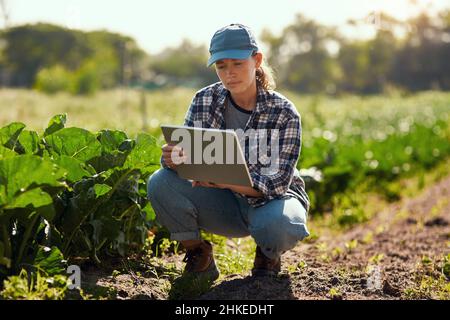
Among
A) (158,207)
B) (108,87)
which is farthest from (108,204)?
(108,87)

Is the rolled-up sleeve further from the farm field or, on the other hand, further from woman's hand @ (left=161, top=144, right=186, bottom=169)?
the farm field

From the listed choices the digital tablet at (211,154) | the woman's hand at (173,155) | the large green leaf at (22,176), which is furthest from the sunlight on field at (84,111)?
the large green leaf at (22,176)

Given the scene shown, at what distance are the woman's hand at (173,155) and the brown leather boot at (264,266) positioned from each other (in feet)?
2.11

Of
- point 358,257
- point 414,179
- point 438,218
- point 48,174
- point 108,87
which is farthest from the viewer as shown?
point 108,87

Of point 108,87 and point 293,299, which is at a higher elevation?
point 108,87

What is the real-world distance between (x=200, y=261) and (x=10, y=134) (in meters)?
1.09

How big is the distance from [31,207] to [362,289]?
1564 millimetres

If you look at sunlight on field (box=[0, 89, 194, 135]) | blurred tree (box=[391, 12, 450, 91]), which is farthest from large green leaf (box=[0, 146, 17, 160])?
blurred tree (box=[391, 12, 450, 91])

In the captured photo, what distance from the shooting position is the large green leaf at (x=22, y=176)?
262 centimetres

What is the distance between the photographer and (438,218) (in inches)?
234

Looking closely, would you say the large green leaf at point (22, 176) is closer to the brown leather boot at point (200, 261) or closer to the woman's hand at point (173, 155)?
the woman's hand at point (173, 155)

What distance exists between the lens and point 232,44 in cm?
311
